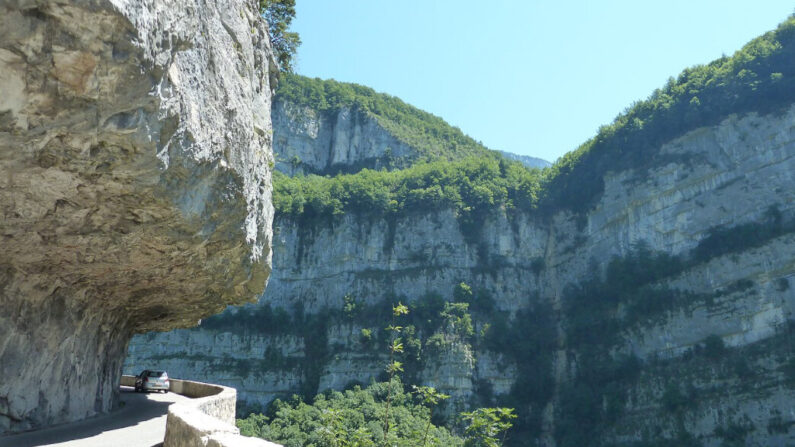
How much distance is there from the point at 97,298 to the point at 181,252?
12.9 feet

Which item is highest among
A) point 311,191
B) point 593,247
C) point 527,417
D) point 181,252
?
point 311,191

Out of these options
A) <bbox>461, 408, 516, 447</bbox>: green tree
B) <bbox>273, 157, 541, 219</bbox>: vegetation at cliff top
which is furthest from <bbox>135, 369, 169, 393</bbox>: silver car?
<bbox>273, 157, 541, 219</bbox>: vegetation at cliff top

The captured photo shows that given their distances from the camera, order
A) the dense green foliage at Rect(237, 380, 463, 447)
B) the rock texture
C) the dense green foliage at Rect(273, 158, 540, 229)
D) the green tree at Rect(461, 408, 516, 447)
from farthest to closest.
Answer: the dense green foliage at Rect(273, 158, 540, 229) < the rock texture < the dense green foliage at Rect(237, 380, 463, 447) < the green tree at Rect(461, 408, 516, 447)

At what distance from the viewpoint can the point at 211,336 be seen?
2635 inches

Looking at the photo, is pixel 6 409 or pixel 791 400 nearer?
pixel 6 409

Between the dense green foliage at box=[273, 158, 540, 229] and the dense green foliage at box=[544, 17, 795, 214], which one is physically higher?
the dense green foliage at box=[544, 17, 795, 214]

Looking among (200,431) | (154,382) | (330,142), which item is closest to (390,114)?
(330,142)

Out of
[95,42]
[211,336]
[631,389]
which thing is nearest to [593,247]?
[631,389]

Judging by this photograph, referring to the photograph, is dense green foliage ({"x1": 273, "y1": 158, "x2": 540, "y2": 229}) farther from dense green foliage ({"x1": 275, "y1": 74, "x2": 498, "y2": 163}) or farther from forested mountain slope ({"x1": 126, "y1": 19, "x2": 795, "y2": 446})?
dense green foliage ({"x1": 275, "y1": 74, "x2": 498, "y2": 163})

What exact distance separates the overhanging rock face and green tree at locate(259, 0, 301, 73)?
31.3 feet

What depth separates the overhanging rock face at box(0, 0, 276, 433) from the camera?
8.42 metres

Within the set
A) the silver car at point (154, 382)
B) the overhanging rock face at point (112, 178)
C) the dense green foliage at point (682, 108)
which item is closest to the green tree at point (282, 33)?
the overhanging rock face at point (112, 178)

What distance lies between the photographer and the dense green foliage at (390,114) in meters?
96.4

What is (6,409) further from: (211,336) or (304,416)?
(211,336)
